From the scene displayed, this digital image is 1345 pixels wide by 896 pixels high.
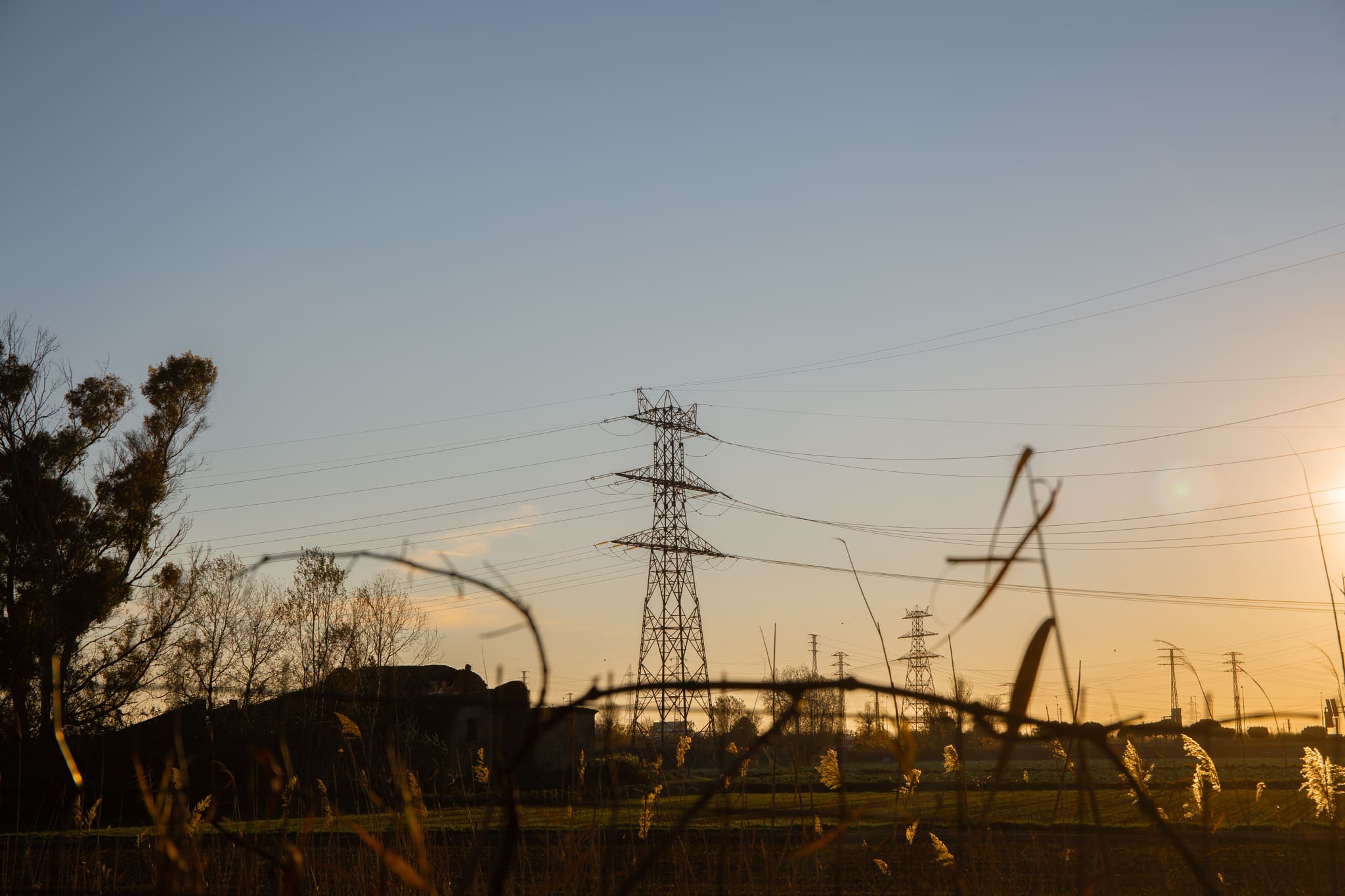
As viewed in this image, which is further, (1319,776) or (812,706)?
(1319,776)

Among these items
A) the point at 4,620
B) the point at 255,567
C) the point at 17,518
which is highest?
the point at 17,518

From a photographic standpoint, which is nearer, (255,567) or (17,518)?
(255,567)

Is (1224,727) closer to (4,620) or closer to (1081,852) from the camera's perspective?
(1081,852)

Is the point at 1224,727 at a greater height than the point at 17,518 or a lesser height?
lesser

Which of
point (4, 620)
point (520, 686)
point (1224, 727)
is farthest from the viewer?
point (520, 686)

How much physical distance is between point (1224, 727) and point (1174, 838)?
1.54 feet

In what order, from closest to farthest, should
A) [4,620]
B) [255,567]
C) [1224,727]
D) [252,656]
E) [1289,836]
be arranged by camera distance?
[255,567] → [1224,727] → [1289,836] → [4,620] → [252,656]

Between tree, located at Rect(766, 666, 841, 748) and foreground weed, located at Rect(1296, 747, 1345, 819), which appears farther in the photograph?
foreground weed, located at Rect(1296, 747, 1345, 819)

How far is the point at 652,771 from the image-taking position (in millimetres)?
3771

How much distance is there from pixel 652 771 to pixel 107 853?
25.5ft

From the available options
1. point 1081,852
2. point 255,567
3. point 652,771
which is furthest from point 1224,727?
point 652,771

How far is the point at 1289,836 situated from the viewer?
7.61 ft

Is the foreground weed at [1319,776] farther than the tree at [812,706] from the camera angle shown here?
Yes

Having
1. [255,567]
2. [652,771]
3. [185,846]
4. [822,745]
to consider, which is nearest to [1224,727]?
[255,567]
